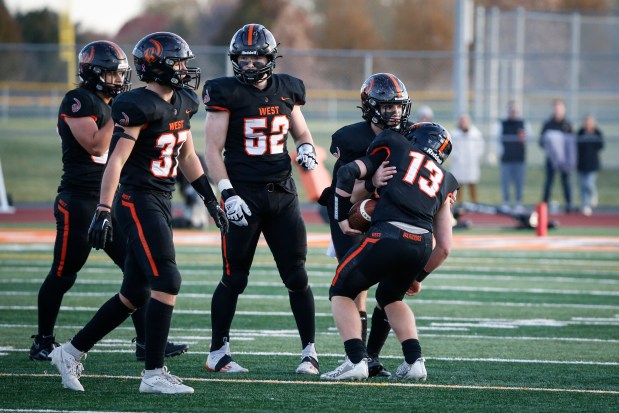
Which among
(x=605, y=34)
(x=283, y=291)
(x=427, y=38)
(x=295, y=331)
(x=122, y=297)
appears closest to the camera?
(x=122, y=297)

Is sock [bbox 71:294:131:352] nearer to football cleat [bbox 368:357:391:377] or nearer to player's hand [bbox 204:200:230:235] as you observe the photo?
player's hand [bbox 204:200:230:235]

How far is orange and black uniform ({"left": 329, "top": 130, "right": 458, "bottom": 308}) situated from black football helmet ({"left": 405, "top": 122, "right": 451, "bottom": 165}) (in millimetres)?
71

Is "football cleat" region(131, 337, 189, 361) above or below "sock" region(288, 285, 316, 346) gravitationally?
below

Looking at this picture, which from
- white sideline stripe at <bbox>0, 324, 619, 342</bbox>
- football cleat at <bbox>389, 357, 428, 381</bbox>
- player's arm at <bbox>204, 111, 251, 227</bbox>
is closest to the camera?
football cleat at <bbox>389, 357, 428, 381</bbox>

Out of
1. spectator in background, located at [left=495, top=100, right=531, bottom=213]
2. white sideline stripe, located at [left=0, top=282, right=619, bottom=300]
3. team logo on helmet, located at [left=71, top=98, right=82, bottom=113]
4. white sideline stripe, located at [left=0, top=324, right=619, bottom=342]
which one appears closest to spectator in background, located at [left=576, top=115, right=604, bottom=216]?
spectator in background, located at [left=495, top=100, right=531, bottom=213]

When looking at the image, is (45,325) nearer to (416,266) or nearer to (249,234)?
(249,234)

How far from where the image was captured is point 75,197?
6.38 m

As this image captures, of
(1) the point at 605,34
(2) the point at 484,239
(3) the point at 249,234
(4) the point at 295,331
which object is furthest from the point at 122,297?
(1) the point at 605,34

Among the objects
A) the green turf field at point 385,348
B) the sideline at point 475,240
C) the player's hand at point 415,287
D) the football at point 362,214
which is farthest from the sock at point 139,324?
the sideline at point 475,240

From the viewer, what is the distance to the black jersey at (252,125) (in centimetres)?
598

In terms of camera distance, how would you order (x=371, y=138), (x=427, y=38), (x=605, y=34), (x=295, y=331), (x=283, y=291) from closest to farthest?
(x=371, y=138) < (x=295, y=331) < (x=283, y=291) < (x=605, y=34) < (x=427, y=38)

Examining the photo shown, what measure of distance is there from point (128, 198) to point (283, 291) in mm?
4186

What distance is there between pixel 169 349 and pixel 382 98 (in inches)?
81.1

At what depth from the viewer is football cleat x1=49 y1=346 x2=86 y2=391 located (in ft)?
17.5
